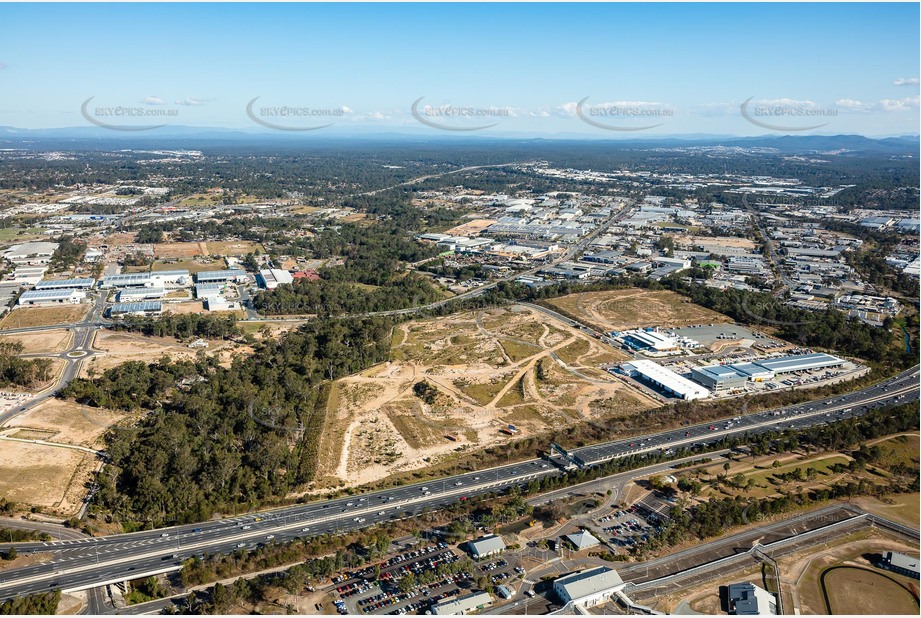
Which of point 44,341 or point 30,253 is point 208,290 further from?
point 30,253

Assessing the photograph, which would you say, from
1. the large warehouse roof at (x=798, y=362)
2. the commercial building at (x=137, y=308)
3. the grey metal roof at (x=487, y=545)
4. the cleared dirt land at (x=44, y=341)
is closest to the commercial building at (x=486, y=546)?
the grey metal roof at (x=487, y=545)

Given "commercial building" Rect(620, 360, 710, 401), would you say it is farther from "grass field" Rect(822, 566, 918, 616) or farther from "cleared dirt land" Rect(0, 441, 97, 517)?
"cleared dirt land" Rect(0, 441, 97, 517)

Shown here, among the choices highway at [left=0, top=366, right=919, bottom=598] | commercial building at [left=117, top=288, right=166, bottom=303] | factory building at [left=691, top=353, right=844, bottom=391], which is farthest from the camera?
commercial building at [left=117, top=288, right=166, bottom=303]

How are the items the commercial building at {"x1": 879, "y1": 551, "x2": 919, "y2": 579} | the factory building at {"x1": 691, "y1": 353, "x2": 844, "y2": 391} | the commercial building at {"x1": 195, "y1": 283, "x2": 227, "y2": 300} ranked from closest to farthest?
the commercial building at {"x1": 879, "y1": 551, "x2": 919, "y2": 579}, the factory building at {"x1": 691, "y1": 353, "x2": 844, "y2": 391}, the commercial building at {"x1": 195, "y1": 283, "x2": 227, "y2": 300}

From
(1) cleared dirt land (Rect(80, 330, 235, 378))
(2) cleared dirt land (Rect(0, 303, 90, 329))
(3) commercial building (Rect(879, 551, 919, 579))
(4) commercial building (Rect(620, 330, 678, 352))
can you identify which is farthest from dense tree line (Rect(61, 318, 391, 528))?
A: (3) commercial building (Rect(879, 551, 919, 579))

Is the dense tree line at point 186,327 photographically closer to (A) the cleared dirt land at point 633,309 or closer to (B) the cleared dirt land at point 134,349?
(B) the cleared dirt land at point 134,349

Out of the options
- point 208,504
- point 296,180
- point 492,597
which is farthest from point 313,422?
point 296,180
